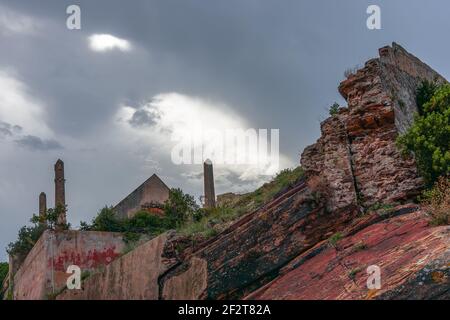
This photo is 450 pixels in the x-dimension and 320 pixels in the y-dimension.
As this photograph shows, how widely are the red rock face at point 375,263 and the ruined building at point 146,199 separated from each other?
63.4ft

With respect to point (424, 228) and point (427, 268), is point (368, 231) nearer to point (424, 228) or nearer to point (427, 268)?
point (424, 228)

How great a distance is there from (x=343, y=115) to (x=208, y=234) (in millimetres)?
4323

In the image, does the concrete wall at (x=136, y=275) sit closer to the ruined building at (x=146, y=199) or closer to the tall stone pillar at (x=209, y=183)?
the ruined building at (x=146, y=199)

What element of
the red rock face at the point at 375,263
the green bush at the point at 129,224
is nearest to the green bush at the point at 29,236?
the green bush at the point at 129,224

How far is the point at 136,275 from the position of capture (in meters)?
15.3

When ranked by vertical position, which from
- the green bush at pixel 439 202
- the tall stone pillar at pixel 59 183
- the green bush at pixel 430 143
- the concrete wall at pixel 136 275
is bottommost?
the concrete wall at pixel 136 275

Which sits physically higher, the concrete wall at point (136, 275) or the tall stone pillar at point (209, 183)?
the tall stone pillar at point (209, 183)

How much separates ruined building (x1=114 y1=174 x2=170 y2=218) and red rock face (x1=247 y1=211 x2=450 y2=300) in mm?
19337

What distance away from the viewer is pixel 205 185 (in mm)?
37438

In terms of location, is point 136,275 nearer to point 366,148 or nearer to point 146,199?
point 366,148

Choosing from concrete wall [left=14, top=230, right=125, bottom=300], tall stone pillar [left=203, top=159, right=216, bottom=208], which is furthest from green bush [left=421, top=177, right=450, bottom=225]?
tall stone pillar [left=203, top=159, right=216, bottom=208]

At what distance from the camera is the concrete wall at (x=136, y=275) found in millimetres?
14352

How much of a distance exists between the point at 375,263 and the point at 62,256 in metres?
15.0

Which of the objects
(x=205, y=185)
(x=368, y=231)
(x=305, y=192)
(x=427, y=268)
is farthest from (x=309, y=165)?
(x=205, y=185)
